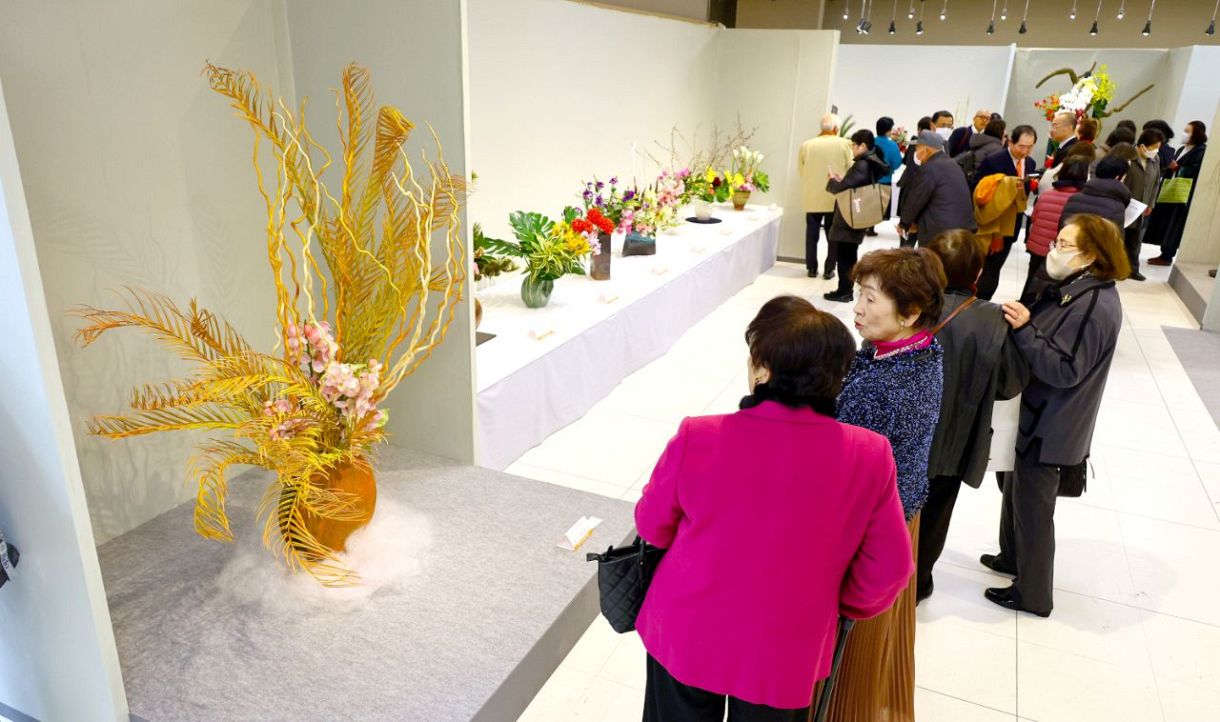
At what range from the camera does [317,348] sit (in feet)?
6.17

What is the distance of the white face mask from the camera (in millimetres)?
2430

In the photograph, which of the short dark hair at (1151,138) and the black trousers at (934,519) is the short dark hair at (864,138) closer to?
the short dark hair at (1151,138)

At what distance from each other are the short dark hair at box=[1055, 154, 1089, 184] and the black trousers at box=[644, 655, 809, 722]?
407 cm

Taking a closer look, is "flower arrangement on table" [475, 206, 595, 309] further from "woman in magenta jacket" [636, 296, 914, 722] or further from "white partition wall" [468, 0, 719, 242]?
"woman in magenta jacket" [636, 296, 914, 722]

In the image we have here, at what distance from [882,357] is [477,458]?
1.43m

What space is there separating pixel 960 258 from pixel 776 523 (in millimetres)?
1353

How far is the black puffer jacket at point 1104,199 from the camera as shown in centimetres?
431

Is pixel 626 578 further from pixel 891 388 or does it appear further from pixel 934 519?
pixel 934 519

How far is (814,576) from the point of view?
133 cm

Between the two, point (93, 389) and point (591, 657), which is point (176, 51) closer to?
point (93, 389)

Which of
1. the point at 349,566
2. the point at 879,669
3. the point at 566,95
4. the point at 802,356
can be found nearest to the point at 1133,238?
the point at 566,95

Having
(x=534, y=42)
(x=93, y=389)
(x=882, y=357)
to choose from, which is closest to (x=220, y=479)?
(x=93, y=389)

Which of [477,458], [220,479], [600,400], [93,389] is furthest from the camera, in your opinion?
[600,400]

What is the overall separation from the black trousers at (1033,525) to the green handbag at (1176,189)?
6637 millimetres
